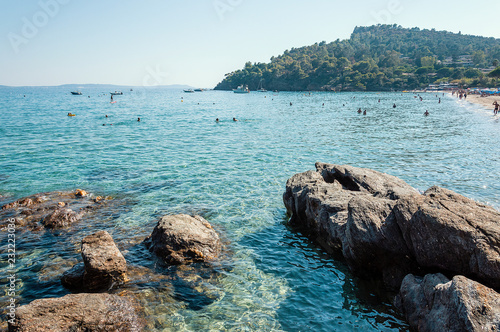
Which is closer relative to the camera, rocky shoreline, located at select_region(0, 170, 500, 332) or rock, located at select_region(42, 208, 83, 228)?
rocky shoreline, located at select_region(0, 170, 500, 332)

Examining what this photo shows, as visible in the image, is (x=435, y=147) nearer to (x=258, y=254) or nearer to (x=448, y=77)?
(x=258, y=254)

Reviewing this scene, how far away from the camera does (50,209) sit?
15102mm

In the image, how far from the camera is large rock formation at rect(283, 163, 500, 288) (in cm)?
718

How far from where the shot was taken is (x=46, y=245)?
1177 cm

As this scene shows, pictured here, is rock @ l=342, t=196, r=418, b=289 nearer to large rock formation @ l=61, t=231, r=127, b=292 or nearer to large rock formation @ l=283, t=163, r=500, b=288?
large rock formation @ l=283, t=163, r=500, b=288

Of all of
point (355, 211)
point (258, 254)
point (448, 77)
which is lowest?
point (258, 254)

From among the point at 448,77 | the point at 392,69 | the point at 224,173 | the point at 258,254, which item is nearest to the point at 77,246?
the point at 258,254

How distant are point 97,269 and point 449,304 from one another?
9079 millimetres

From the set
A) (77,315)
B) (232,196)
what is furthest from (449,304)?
(232,196)

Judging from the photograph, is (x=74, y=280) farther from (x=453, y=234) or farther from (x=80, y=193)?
(x=453, y=234)

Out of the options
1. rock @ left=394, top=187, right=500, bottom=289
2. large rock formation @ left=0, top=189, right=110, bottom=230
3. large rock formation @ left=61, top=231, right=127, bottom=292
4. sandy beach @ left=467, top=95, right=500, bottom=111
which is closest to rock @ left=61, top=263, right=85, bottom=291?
large rock formation @ left=61, top=231, right=127, bottom=292

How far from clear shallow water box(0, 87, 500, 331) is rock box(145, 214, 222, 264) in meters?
0.52

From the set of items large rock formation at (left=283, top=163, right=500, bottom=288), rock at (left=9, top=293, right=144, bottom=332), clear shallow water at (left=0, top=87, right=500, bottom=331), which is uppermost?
large rock formation at (left=283, top=163, right=500, bottom=288)

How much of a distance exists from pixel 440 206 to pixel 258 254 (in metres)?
6.39
